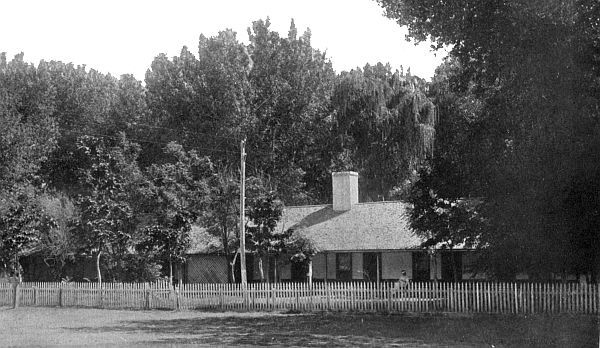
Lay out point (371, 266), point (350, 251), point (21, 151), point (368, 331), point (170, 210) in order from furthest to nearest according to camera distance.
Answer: point (21, 151), point (371, 266), point (350, 251), point (170, 210), point (368, 331)

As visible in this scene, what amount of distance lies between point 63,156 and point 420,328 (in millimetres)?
48873

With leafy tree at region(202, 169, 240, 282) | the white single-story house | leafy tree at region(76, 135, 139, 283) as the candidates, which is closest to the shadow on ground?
leafy tree at region(202, 169, 240, 282)

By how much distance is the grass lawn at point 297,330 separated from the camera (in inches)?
794

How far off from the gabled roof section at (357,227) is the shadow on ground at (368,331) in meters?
12.3

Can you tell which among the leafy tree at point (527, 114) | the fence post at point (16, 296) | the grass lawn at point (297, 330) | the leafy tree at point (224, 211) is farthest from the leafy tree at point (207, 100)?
the leafy tree at point (527, 114)

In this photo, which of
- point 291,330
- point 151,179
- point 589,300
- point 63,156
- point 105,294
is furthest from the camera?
A: point 63,156

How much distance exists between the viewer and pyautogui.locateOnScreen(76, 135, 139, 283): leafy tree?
130 feet

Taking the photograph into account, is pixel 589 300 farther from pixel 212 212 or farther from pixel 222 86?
pixel 222 86

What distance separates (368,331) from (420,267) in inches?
734

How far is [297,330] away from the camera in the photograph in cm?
2388

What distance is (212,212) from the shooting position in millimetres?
40438

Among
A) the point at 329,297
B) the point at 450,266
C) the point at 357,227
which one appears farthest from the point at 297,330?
the point at 357,227

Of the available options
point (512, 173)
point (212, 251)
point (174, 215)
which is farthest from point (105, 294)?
point (512, 173)

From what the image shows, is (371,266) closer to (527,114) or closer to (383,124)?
(383,124)
